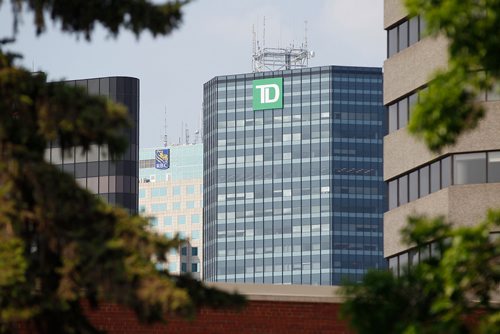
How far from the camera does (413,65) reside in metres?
68.2

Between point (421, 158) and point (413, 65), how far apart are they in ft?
14.1

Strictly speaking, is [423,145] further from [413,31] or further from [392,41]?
[392,41]

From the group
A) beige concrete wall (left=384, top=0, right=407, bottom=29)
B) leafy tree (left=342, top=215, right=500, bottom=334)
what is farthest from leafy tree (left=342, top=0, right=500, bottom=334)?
beige concrete wall (left=384, top=0, right=407, bottom=29)

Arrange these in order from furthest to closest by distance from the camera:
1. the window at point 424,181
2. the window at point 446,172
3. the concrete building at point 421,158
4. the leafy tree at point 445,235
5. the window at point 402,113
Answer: the window at point 402,113
the window at point 424,181
the window at point 446,172
the concrete building at point 421,158
the leafy tree at point 445,235

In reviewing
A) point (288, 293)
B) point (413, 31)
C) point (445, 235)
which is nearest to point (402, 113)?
point (413, 31)

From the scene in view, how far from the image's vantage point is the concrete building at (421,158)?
2505 inches

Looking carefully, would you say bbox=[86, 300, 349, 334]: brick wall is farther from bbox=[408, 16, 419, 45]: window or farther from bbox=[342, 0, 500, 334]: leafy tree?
bbox=[408, 16, 419, 45]: window

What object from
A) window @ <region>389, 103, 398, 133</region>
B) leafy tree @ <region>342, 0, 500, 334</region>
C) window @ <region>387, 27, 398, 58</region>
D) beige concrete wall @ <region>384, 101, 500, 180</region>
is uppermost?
window @ <region>387, 27, 398, 58</region>

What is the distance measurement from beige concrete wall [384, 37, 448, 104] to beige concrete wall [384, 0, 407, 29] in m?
1.56

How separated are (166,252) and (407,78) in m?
45.9

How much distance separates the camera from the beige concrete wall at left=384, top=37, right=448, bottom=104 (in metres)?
65.8

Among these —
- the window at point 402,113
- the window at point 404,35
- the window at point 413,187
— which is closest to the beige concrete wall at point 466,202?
the window at point 413,187

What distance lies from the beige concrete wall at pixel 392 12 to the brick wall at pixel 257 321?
2885 cm

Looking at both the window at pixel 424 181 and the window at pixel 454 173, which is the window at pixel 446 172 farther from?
the window at pixel 424 181
